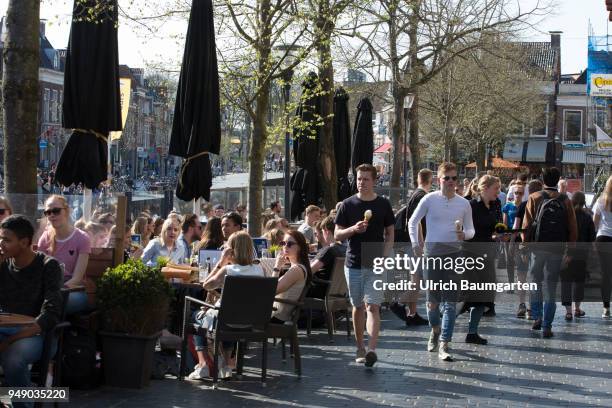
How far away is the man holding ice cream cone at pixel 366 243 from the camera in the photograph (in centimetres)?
1071

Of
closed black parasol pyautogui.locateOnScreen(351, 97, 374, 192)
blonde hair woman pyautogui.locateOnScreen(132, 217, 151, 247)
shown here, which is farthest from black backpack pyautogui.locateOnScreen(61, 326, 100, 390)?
closed black parasol pyautogui.locateOnScreen(351, 97, 374, 192)

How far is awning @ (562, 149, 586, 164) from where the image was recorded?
80.1 meters

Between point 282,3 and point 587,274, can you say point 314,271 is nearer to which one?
point 587,274

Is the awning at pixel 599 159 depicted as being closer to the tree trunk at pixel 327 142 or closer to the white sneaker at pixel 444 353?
the tree trunk at pixel 327 142

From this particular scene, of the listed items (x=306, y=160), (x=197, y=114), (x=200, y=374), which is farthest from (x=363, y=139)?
(x=200, y=374)

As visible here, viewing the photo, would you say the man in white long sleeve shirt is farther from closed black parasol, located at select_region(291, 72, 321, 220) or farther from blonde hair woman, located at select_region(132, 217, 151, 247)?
closed black parasol, located at select_region(291, 72, 321, 220)

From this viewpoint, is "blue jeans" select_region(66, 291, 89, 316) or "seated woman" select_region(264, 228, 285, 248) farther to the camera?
"seated woman" select_region(264, 228, 285, 248)

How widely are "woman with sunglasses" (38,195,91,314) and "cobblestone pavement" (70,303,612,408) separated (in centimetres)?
100

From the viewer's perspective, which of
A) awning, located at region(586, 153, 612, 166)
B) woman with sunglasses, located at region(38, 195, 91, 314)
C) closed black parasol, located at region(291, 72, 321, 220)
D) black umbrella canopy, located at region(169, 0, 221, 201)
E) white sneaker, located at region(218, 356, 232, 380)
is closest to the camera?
woman with sunglasses, located at region(38, 195, 91, 314)

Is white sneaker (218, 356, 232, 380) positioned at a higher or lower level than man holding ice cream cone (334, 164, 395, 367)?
lower

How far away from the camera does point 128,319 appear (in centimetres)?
911

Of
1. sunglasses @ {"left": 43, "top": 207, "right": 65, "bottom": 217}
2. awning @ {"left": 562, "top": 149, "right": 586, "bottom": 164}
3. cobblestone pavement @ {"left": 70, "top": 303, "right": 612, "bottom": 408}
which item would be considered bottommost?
cobblestone pavement @ {"left": 70, "top": 303, "right": 612, "bottom": 408}

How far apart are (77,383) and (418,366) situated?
3498mm

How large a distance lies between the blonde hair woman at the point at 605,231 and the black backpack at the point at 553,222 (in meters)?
1.41
